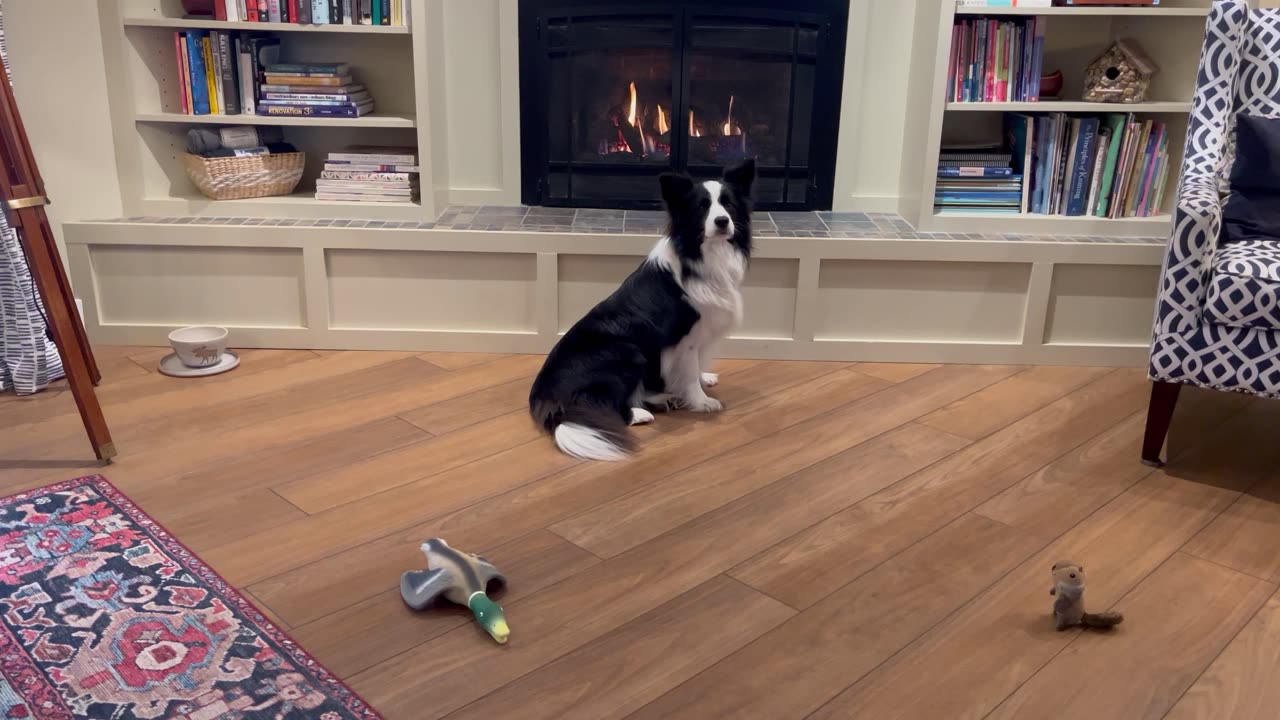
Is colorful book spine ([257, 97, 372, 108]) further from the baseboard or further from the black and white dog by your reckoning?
the baseboard

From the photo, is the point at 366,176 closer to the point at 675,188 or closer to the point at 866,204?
the point at 675,188

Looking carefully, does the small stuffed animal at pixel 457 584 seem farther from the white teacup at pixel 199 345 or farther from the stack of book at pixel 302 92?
the stack of book at pixel 302 92

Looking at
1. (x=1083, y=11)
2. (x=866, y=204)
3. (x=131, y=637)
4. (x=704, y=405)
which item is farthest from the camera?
(x=866, y=204)

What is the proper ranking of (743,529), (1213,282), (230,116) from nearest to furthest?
(743,529)
(1213,282)
(230,116)

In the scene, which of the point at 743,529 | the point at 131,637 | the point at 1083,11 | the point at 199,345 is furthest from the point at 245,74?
the point at 1083,11

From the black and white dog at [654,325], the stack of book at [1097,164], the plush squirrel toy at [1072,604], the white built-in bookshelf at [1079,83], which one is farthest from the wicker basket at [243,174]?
the plush squirrel toy at [1072,604]

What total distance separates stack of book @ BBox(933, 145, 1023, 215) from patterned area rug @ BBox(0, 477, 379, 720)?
7.60ft

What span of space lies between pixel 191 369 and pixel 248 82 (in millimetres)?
894

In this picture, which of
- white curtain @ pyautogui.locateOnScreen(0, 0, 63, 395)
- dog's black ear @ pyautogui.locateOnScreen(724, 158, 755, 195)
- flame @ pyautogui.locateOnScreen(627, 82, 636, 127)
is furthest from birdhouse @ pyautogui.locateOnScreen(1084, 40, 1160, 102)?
white curtain @ pyautogui.locateOnScreen(0, 0, 63, 395)

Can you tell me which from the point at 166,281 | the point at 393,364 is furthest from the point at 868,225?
the point at 166,281

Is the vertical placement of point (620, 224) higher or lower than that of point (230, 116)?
lower

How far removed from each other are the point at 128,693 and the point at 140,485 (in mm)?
761

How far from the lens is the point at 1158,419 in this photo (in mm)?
2264

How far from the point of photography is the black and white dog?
91.7 inches
